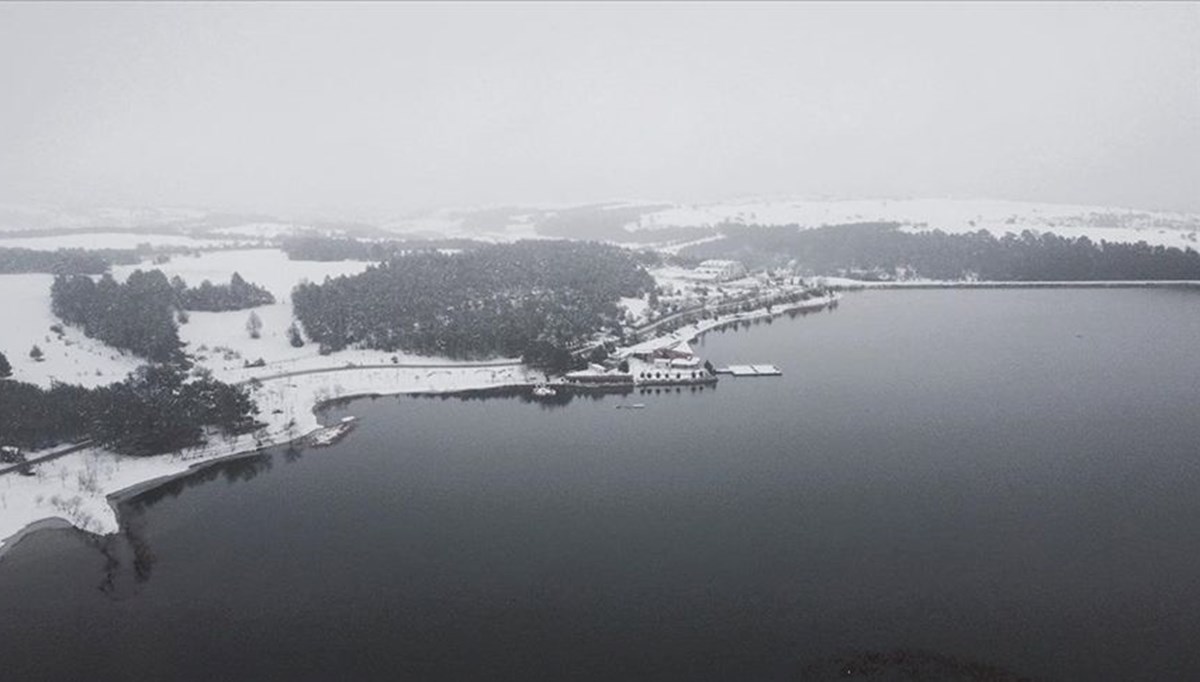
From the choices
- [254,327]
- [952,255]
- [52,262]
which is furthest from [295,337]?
[952,255]

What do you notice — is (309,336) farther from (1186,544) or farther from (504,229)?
(504,229)

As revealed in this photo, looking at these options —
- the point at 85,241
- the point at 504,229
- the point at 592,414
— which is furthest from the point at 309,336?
the point at 504,229

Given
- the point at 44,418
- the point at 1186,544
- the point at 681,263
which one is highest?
the point at 681,263

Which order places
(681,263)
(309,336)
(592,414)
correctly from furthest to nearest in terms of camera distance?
(681,263) → (309,336) → (592,414)

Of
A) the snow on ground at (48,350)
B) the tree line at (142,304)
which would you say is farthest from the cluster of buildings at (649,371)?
the snow on ground at (48,350)

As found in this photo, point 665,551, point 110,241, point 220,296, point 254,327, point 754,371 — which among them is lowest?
point 665,551

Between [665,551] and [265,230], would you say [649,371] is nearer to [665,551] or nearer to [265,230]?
[665,551]

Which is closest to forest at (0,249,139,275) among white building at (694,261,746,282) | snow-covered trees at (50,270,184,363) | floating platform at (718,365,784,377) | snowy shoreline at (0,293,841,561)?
snow-covered trees at (50,270,184,363)
